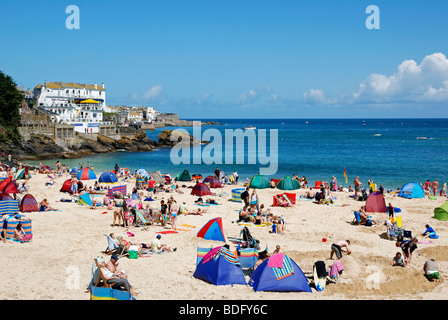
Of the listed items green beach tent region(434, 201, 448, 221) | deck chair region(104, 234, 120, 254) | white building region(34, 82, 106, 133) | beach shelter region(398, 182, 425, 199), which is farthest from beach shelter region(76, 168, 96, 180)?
white building region(34, 82, 106, 133)

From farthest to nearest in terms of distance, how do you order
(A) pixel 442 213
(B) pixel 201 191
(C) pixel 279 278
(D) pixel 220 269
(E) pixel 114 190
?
(B) pixel 201 191 < (E) pixel 114 190 < (A) pixel 442 213 < (D) pixel 220 269 < (C) pixel 279 278

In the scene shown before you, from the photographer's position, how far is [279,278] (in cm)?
1027

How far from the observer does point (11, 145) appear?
4819 cm

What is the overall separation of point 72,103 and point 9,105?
2443cm

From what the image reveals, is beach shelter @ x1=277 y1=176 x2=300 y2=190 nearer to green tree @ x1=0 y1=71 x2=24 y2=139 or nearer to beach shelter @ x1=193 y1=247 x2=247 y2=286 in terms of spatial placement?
beach shelter @ x1=193 y1=247 x2=247 y2=286

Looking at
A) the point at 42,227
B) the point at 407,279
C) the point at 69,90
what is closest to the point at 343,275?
the point at 407,279

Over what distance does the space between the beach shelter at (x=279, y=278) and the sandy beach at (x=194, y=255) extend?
0.68 feet

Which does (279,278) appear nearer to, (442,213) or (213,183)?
(442,213)

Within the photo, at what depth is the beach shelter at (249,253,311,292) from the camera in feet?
33.5

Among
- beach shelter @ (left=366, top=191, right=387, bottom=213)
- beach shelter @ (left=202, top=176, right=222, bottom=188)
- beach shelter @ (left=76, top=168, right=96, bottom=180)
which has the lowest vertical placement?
beach shelter @ (left=366, top=191, right=387, bottom=213)

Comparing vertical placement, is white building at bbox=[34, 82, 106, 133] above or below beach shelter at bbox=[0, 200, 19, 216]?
above

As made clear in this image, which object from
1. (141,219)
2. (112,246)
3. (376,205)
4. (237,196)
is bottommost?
(112,246)

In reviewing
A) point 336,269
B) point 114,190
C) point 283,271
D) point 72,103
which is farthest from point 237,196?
point 72,103

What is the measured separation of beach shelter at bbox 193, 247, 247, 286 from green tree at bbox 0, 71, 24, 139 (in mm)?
46547
